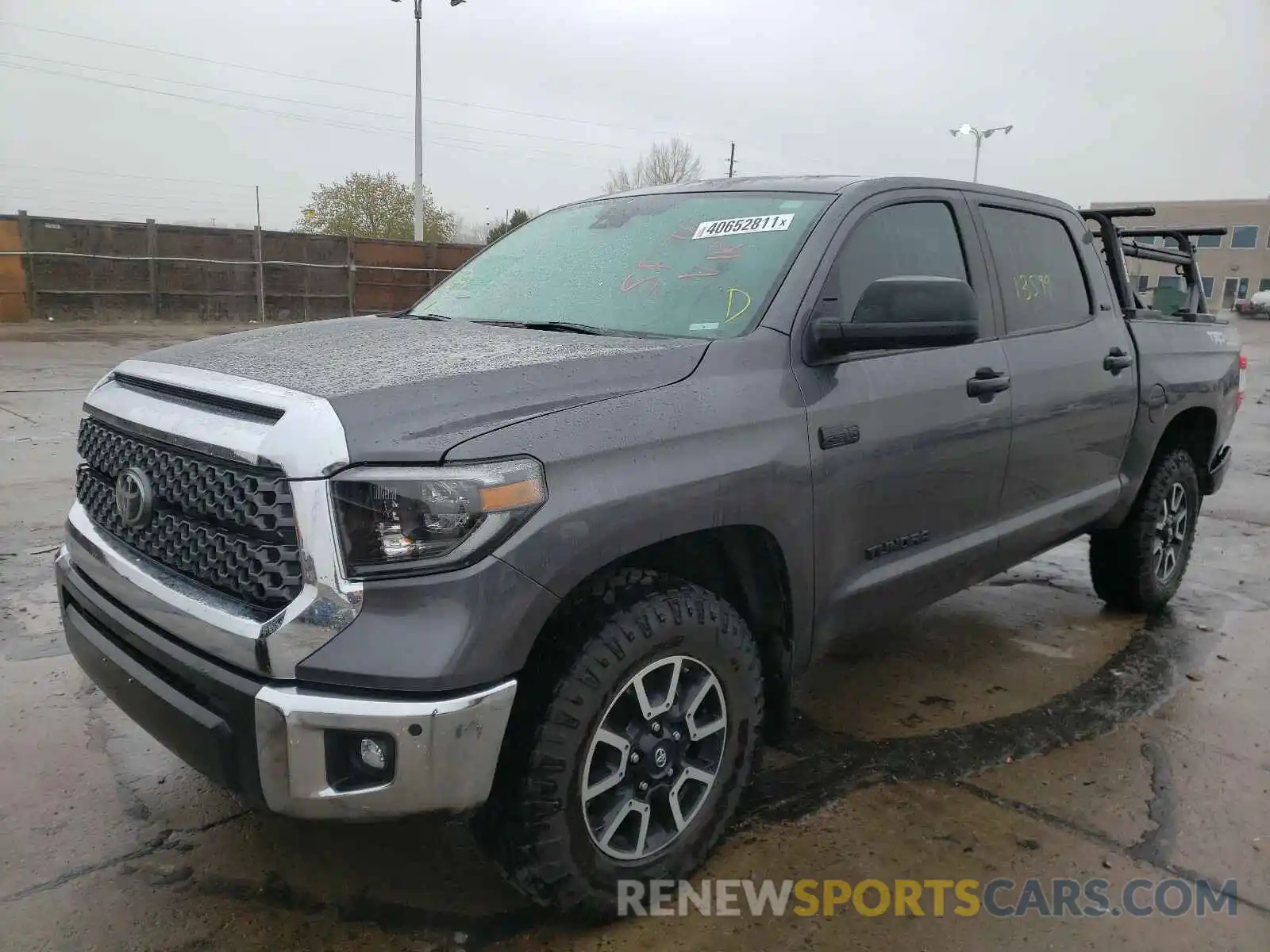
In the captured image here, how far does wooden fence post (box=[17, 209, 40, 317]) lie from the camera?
19203mm

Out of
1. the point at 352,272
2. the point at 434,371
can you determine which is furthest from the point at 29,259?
the point at 434,371

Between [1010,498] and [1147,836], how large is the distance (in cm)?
117

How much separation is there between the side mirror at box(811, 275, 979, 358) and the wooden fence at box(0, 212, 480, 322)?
20643 mm

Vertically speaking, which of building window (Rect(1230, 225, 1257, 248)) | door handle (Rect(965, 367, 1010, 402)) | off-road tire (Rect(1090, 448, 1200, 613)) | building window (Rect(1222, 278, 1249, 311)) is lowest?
off-road tire (Rect(1090, 448, 1200, 613))

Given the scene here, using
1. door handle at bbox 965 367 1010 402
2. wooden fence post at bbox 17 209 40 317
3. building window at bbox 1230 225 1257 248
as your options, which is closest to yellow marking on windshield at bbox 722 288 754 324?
door handle at bbox 965 367 1010 402

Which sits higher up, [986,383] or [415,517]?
[986,383]

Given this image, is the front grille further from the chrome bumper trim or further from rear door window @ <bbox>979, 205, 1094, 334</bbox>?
rear door window @ <bbox>979, 205, 1094, 334</bbox>

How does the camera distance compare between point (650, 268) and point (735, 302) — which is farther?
point (650, 268)

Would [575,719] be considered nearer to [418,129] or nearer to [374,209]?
[418,129]

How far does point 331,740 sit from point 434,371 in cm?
83

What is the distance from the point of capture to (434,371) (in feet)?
7.25

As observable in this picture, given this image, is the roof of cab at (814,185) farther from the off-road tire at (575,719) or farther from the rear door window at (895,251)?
the off-road tire at (575,719)

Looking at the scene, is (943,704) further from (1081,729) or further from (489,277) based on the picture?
(489,277)

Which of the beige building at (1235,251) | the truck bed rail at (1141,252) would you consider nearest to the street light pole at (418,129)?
the truck bed rail at (1141,252)
